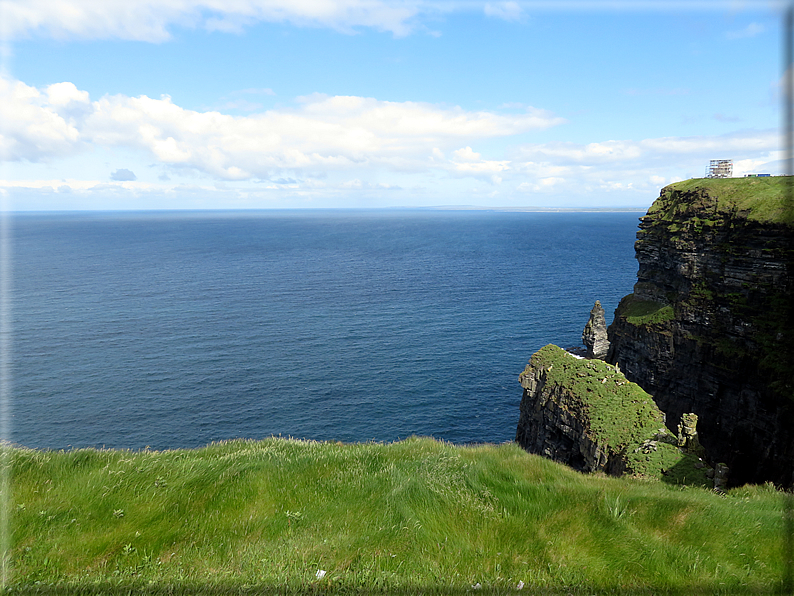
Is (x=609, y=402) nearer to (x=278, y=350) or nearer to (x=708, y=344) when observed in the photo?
(x=708, y=344)

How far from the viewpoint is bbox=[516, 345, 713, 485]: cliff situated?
19.6 meters

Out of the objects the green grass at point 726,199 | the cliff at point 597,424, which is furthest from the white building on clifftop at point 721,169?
the cliff at point 597,424

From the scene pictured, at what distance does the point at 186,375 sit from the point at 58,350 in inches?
914

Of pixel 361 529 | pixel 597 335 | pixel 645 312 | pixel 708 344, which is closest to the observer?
pixel 361 529

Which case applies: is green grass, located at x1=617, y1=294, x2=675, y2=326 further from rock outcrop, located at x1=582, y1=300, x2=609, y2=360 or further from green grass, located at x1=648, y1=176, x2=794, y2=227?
green grass, located at x1=648, y1=176, x2=794, y2=227

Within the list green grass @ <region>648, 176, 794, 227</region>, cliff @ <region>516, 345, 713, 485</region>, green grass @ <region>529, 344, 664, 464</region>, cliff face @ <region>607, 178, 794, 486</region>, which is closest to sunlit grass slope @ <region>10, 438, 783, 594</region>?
cliff @ <region>516, 345, 713, 485</region>

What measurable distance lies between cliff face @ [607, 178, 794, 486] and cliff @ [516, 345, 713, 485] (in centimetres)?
1407

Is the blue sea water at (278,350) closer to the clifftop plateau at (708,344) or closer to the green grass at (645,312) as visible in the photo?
the clifftop plateau at (708,344)

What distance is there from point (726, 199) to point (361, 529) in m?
52.7

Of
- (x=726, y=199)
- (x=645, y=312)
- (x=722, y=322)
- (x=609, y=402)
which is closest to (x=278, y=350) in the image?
(x=645, y=312)

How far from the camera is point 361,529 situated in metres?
7.70

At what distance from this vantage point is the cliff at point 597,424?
19562 millimetres

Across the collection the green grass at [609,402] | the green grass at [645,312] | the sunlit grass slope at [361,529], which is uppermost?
the sunlit grass slope at [361,529]

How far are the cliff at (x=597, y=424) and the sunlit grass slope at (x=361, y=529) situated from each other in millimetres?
9950
